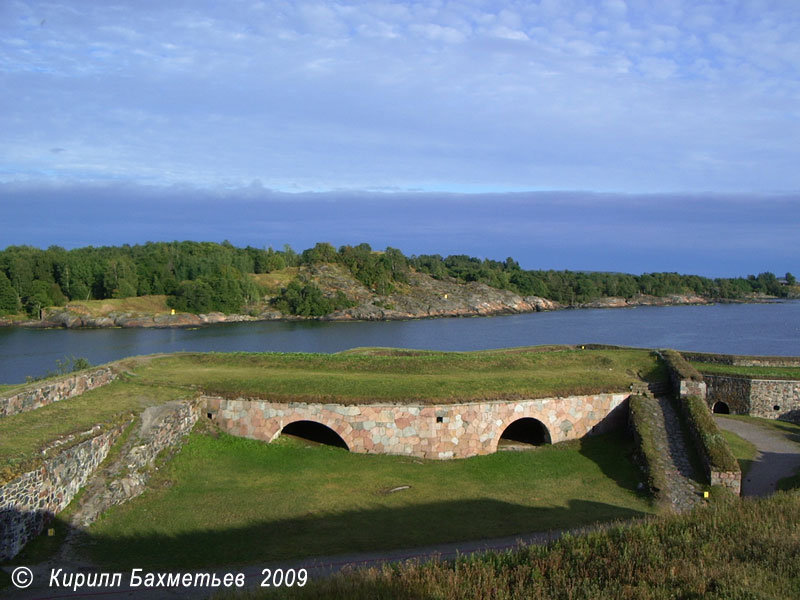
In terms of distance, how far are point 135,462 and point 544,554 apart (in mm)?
11546

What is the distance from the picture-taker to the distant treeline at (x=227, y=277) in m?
103

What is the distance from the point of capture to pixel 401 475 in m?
17.7

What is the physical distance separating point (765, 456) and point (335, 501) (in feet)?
48.1

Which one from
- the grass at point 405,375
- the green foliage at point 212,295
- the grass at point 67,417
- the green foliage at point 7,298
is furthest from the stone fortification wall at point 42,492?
the green foliage at point 7,298

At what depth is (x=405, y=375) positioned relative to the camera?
23469mm

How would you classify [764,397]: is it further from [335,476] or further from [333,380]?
[335,476]

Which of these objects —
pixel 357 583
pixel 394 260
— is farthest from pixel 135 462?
pixel 394 260

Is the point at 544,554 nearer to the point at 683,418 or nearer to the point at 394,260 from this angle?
the point at 683,418

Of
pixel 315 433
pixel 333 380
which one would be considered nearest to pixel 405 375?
pixel 333 380

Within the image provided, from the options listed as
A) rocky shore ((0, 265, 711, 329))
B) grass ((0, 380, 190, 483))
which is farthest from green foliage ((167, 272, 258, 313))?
grass ((0, 380, 190, 483))

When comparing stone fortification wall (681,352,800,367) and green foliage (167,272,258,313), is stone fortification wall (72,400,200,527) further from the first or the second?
green foliage (167,272,258,313)

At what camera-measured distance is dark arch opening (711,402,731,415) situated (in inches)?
1136

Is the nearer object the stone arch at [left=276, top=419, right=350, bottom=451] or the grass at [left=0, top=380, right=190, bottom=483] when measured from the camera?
the grass at [left=0, top=380, right=190, bottom=483]

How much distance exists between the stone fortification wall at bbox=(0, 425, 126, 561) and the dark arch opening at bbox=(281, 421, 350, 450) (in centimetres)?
744
